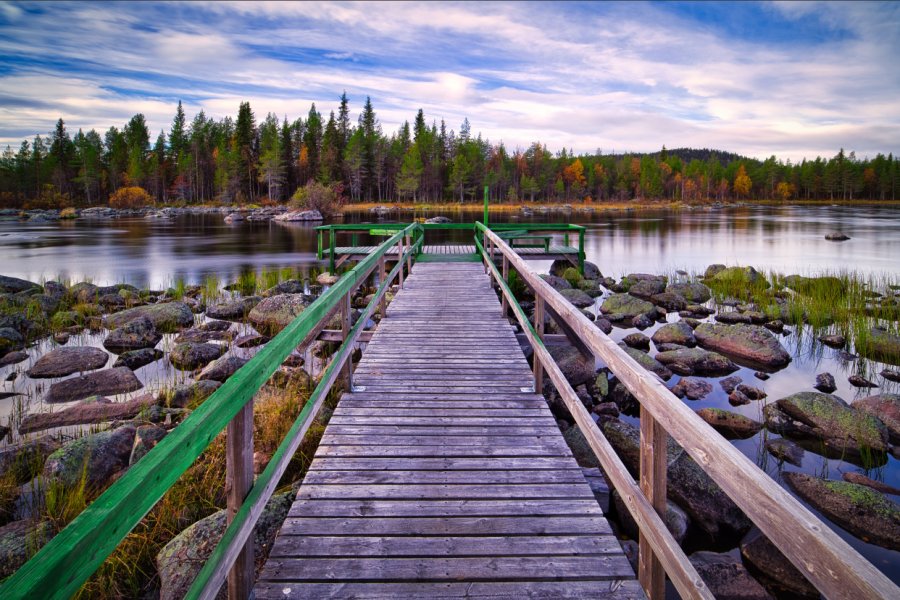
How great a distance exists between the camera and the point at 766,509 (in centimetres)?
131

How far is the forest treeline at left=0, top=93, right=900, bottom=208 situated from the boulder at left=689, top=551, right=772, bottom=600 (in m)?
67.9

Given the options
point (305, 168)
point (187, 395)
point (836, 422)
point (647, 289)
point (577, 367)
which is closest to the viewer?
point (836, 422)

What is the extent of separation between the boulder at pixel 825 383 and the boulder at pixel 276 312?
9180mm

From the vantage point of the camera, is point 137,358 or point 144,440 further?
point 137,358

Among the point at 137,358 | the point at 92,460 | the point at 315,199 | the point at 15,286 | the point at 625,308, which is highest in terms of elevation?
the point at 315,199

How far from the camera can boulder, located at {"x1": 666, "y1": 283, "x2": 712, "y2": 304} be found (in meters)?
14.5

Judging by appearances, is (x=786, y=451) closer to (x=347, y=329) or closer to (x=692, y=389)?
(x=692, y=389)

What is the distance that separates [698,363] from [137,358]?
923 cm

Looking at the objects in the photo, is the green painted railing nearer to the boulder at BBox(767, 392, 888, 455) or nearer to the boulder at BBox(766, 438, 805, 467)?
the boulder at BBox(766, 438, 805, 467)

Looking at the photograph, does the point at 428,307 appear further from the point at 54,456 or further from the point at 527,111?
the point at 527,111

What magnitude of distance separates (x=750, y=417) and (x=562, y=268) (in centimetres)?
1223

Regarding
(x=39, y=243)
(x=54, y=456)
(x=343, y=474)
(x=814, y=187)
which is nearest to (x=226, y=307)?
(x=54, y=456)

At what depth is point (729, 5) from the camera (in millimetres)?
28203

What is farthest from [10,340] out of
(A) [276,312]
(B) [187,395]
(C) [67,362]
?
(B) [187,395]
